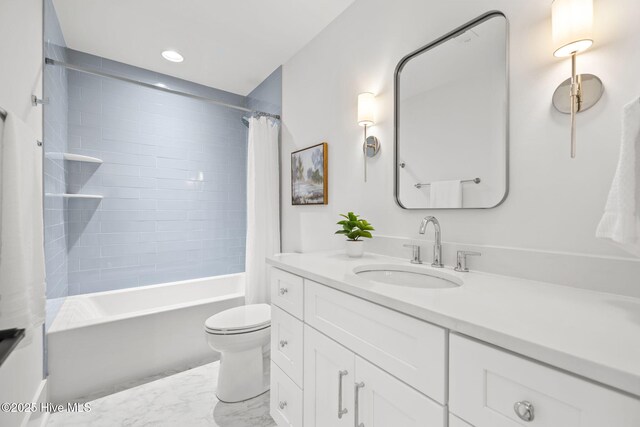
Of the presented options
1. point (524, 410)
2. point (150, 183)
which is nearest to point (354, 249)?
point (524, 410)

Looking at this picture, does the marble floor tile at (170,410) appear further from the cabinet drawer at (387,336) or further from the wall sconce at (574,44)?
the wall sconce at (574,44)

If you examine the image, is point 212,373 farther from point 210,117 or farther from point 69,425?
point 210,117

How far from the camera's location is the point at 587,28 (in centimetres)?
85

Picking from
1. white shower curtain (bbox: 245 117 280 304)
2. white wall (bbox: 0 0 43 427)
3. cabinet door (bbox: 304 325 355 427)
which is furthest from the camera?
white shower curtain (bbox: 245 117 280 304)

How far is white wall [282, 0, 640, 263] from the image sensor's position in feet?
2.83

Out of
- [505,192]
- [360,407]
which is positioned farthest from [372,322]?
[505,192]

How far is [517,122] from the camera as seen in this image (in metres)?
1.06

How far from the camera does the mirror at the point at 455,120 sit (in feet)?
3.70

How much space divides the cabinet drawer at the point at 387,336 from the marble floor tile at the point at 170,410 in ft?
3.00

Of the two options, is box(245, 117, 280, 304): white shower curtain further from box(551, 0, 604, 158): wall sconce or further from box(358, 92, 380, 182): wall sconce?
box(551, 0, 604, 158): wall sconce

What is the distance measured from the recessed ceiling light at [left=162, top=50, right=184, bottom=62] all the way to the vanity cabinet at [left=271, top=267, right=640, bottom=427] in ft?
7.16

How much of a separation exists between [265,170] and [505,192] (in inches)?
72.1

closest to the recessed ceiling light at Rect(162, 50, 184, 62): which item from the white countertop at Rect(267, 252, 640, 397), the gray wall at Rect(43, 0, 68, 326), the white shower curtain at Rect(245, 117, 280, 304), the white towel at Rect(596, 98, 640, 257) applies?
the gray wall at Rect(43, 0, 68, 326)

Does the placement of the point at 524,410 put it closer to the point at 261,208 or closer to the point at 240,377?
the point at 240,377
